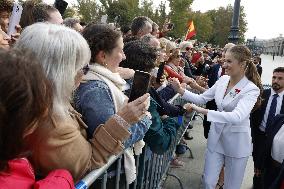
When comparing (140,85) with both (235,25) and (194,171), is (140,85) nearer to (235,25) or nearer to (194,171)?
(194,171)

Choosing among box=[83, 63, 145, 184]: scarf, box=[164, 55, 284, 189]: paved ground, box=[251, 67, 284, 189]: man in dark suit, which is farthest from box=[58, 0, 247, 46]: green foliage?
box=[83, 63, 145, 184]: scarf

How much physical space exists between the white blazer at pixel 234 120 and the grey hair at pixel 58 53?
7.67 feet

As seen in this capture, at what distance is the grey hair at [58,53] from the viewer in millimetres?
1828

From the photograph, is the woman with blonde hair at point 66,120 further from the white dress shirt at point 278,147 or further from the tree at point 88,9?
the tree at point 88,9

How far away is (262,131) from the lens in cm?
519

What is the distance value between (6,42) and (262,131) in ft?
12.3

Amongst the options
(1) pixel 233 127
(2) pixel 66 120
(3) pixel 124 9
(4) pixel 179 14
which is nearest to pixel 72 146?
(2) pixel 66 120

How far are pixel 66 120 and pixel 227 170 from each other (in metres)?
2.97

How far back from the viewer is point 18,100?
1190 mm

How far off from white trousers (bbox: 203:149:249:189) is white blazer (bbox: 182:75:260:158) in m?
0.08

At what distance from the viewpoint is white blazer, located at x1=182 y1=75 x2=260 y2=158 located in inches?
154

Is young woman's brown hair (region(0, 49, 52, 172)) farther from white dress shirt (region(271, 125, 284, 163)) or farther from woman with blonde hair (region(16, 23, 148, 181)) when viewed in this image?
white dress shirt (region(271, 125, 284, 163))

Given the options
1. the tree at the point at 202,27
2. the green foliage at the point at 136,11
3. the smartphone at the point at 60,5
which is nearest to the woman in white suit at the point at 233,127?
the smartphone at the point at 60,5

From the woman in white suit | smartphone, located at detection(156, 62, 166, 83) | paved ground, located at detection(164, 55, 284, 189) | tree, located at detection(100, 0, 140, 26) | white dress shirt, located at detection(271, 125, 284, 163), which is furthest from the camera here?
tree, located at detection(100, 0, 140, 26)
